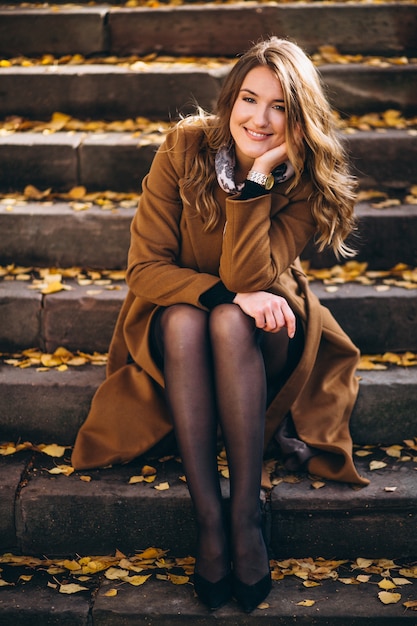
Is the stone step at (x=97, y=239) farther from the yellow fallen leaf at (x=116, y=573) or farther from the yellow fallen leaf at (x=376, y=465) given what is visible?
the yellow fallen leaf at (x=116, y=573)

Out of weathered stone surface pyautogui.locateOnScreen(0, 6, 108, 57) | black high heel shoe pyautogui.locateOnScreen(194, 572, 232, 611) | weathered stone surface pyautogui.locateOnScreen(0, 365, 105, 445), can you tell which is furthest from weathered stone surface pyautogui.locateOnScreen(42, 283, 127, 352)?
weathered stone surface pyautogui.locateOnScreen(0, 6, 108, 57)

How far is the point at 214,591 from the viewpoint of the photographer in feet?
8.59

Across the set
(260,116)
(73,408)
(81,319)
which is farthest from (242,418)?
(81,319)

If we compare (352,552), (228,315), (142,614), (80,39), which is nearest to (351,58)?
(80,39)

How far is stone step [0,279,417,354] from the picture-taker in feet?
11.8

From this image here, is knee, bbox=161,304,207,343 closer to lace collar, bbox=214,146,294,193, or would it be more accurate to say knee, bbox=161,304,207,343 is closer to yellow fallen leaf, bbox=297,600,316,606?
lace collar, bbox=214,146,294,193

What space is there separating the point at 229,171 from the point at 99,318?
1037 millimetres

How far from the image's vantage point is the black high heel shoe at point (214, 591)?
2615 millimetres

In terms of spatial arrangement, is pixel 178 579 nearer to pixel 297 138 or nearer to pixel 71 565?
pixel 71 565

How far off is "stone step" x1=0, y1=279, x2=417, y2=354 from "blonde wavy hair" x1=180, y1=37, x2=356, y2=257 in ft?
2.11

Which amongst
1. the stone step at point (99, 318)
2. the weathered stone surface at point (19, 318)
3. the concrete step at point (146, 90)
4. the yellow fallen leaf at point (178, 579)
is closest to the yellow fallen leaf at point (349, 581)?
the yellow fallen leaf at point (178, 579)

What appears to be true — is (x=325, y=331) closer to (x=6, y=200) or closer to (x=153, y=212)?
(x=153, y=212)

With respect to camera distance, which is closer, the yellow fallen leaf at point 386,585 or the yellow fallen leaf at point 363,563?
the yellow fallen leaf at point 386,585

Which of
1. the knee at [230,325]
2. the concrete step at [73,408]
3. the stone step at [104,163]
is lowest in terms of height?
the concrete step at [73,408]
